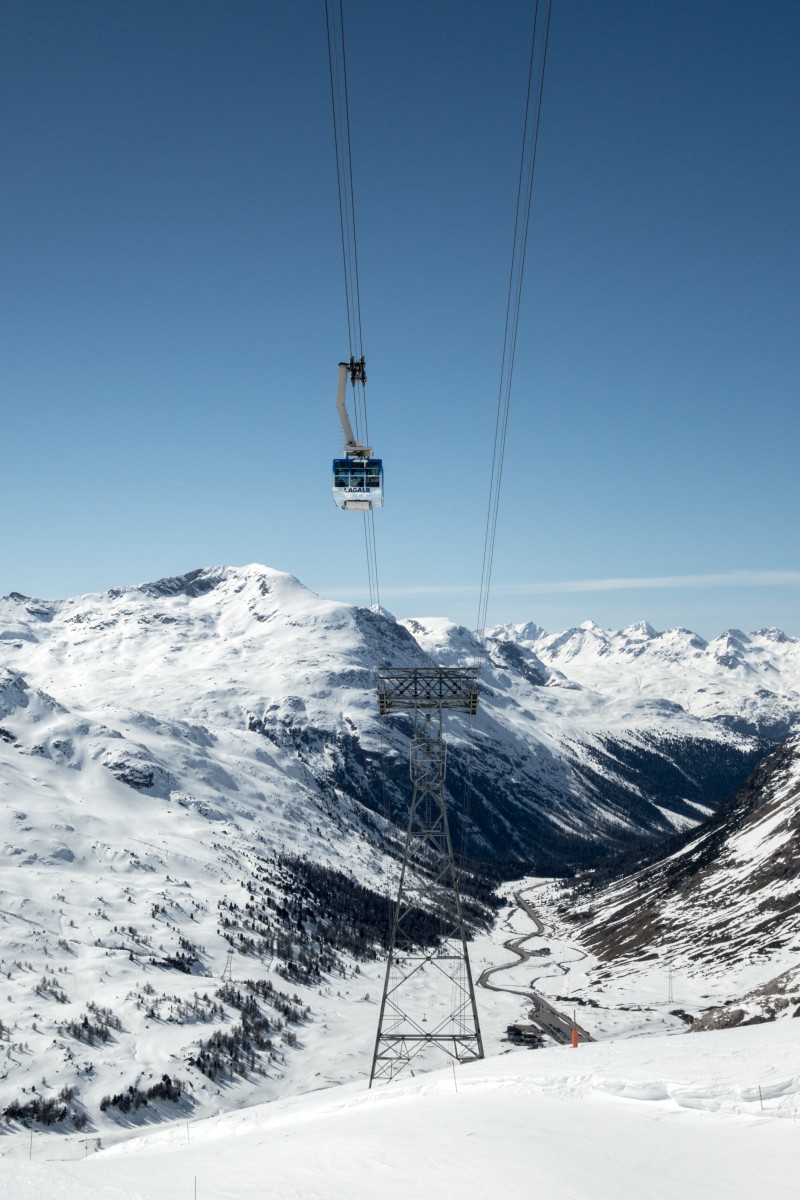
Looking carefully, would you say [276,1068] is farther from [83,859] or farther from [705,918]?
[83,859]

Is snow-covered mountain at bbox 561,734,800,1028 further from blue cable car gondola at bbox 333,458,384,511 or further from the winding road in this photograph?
blue cable car gondola at bbox 333,458,384,511

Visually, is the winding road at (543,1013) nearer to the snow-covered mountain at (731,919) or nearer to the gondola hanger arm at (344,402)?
the snow-covered mountain at (731,919)

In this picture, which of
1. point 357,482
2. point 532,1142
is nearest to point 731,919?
point 357,482

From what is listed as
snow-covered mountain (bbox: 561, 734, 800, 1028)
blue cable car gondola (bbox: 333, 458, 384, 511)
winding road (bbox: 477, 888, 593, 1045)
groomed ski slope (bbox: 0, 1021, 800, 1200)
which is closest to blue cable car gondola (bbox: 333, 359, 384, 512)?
blue cable car gondola (bbox: 333, 458, 384, 511)

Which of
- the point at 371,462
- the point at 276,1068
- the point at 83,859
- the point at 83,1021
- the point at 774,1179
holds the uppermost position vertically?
the point at 371,462

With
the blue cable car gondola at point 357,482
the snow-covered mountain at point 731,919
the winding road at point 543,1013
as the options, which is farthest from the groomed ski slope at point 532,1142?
the winding road at point 543,1013

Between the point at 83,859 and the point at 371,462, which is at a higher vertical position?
the point at 371,462

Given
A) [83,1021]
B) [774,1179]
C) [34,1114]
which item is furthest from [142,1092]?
[774,1179]
